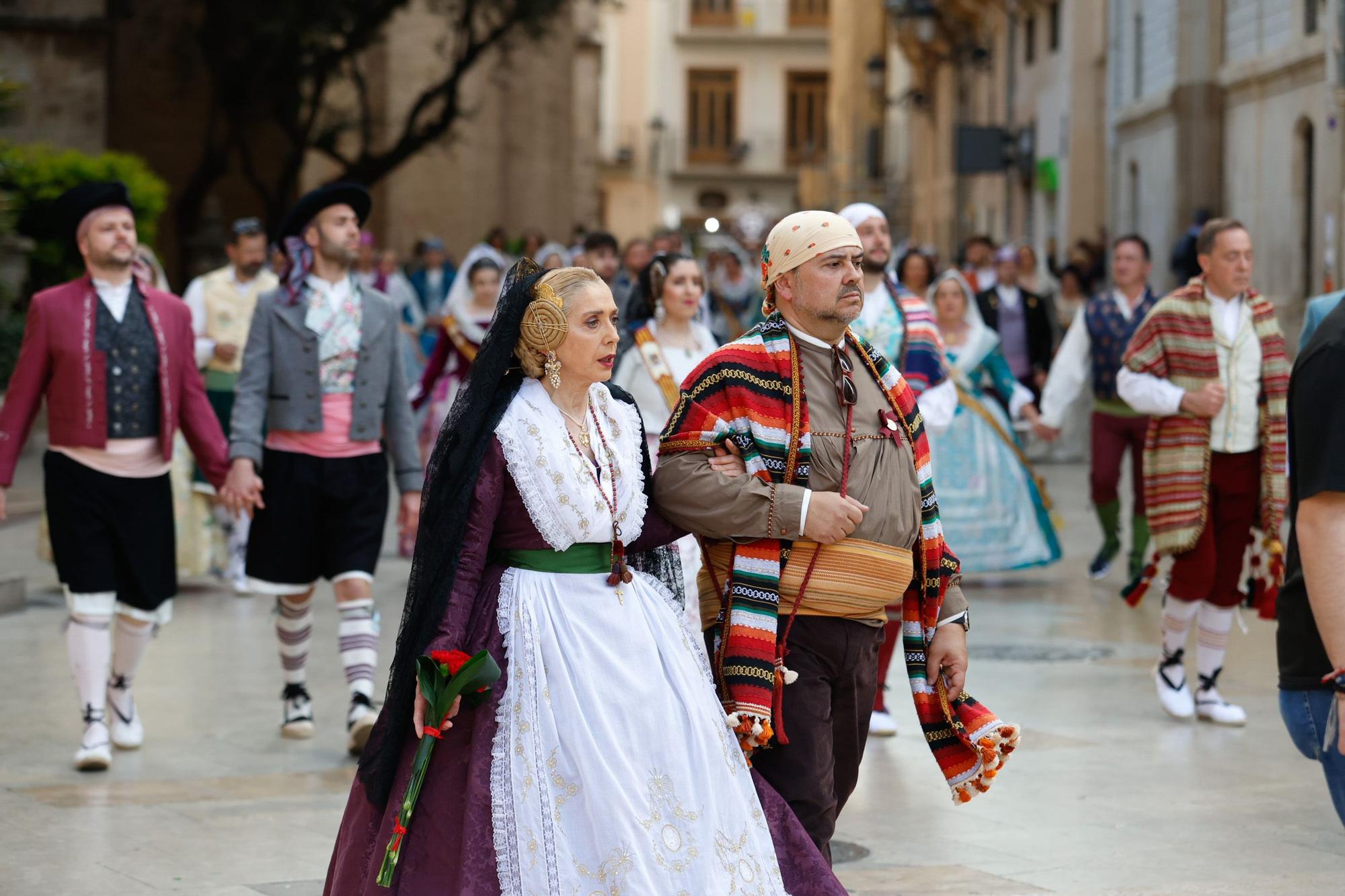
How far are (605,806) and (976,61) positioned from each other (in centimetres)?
3451

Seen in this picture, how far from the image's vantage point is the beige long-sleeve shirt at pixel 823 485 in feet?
15.4

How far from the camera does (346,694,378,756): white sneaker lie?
7469 millimetres

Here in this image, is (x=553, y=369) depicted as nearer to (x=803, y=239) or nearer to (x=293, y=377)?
(x=803, y=239)

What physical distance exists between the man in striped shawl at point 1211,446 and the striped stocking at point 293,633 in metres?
3.47

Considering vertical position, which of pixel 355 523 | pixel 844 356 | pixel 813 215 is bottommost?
pixel 355 523

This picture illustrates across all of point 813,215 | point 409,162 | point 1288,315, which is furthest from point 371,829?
point 409,162

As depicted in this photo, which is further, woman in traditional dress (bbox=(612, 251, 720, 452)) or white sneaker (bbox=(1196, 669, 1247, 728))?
white sneaker (bbox=(1196, 669, 1247, 728))

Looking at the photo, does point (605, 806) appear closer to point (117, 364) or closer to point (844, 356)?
point (844, 356)

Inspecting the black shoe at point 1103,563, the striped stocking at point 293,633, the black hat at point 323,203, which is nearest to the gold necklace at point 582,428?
the black hat at point 323,203

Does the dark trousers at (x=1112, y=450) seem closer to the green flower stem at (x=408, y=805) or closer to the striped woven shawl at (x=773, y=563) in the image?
the striped woven shawl at (x=773, y=563)

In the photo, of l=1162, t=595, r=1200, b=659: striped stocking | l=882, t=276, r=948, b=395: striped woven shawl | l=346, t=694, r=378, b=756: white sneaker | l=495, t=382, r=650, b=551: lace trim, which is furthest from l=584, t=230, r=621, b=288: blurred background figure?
l=495, t=382, r=650, b=551: lace trim

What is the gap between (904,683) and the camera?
9242 mm

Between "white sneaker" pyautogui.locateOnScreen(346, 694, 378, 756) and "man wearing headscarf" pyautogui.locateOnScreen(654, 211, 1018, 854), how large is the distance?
2.82 meters

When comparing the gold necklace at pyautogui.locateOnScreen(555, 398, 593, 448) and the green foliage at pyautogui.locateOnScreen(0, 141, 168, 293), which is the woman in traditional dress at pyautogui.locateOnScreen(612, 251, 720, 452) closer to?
the gold necklace at pyautogui.locateOnScreen(555, 398, 593, 448)
